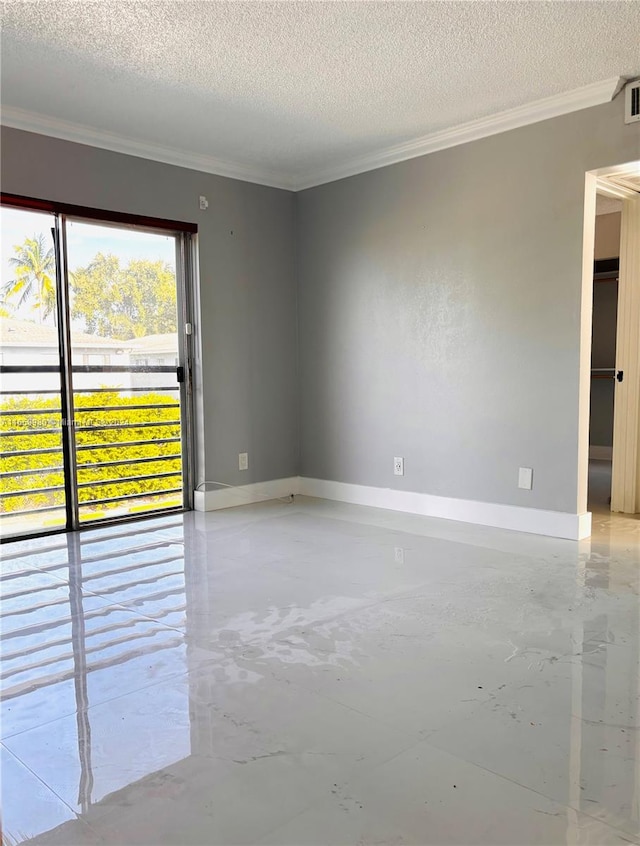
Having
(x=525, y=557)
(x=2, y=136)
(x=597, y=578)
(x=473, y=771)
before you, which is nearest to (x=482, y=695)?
(x=473, y=771)

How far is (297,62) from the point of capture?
10.6 ft

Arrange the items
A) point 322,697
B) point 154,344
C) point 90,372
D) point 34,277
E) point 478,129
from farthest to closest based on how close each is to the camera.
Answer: point 154,344 < point 90,372 < point 478,129 < point 34,277 < point 322,697

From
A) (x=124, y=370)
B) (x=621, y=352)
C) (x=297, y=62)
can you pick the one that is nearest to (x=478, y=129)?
(x=297, y=62)

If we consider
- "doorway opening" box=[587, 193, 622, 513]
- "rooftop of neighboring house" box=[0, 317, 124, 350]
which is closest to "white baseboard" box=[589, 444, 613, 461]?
"doorway opening" box=[587, 193, 622, 513]

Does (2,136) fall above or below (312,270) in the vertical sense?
above

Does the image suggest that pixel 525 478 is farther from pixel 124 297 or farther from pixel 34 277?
pixel 34 277

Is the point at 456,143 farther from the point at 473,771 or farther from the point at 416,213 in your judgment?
the point at 473,771

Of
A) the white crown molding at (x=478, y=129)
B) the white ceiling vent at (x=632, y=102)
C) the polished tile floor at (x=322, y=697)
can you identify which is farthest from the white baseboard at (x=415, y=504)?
the white crown molding at (x=478, y=129)

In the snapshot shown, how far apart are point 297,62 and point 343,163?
5.46 feet

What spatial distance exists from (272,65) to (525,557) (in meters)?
2.79

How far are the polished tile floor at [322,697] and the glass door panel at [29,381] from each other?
48 cm

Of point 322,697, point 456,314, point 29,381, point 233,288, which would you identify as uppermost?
point 233,288

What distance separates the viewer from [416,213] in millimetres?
4547

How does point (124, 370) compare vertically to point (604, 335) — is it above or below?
below
